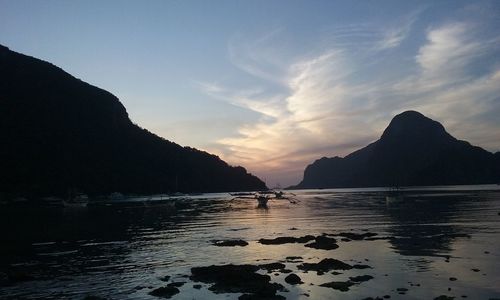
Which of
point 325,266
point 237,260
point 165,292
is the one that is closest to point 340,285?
point 325,266

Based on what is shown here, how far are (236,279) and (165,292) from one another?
4.93 metres

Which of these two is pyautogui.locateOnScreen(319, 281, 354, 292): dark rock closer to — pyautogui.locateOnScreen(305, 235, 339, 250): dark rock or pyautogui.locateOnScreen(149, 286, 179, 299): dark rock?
pyautogui.locateOnScreen(149, 286, 179, 299): dark rock

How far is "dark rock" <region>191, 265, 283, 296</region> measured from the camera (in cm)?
2636

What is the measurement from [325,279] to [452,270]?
993 cm

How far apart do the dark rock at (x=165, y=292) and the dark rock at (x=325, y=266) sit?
10.5 m

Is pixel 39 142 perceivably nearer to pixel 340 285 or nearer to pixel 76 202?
pixel 76 202

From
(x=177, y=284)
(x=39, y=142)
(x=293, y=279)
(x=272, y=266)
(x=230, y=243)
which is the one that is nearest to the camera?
(x=293, y=279)

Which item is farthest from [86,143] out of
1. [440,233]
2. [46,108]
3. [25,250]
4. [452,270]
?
[452,270]

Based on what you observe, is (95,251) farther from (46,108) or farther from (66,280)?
(46,108)

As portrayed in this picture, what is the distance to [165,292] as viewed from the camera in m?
26.5

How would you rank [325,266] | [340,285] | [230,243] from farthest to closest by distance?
[230,243] < [325,266] < [340,285]

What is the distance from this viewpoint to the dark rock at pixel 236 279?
2636 centimetres

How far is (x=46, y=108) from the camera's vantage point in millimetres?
189875

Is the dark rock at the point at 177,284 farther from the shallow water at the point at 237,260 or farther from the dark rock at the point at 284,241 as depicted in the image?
the dark rock at the point at 284,241
